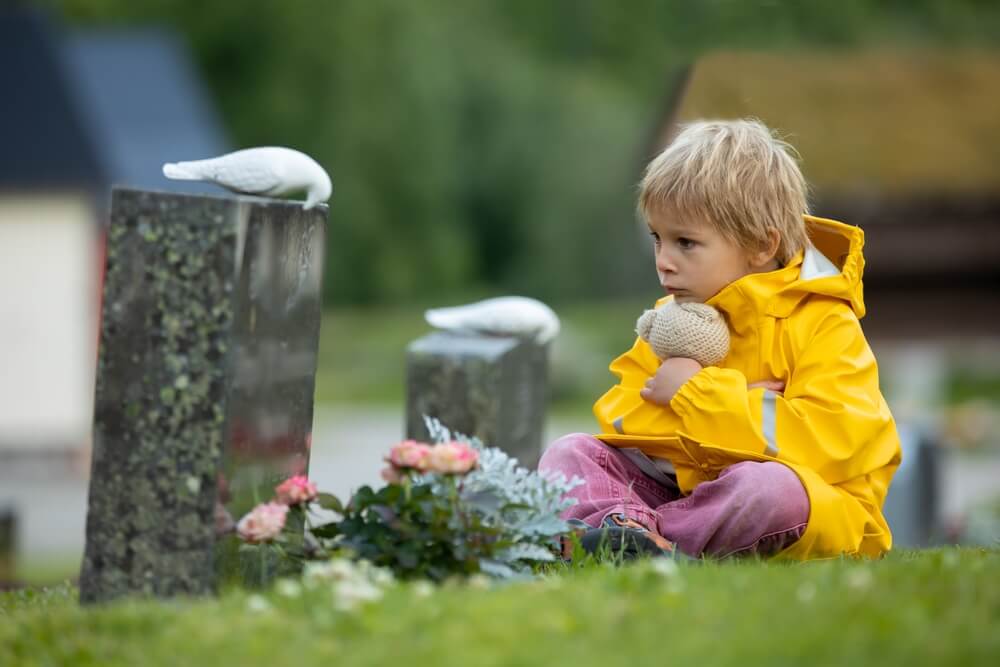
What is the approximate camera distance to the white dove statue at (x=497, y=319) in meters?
6.44

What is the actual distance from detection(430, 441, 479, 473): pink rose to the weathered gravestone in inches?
19.6

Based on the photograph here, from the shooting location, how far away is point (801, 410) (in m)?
3.96

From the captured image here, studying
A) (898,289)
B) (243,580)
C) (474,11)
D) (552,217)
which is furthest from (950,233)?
(474,11)

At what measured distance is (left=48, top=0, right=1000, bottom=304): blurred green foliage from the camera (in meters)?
33.1

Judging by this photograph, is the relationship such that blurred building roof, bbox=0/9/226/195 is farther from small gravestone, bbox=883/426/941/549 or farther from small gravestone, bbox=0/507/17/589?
small gravestone, bbox=883/426/941/549

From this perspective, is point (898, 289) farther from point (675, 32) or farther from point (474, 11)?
point (474, 11)

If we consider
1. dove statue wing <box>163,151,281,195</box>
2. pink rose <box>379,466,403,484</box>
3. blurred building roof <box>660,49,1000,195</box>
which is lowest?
pink rose <box>379,466,403,484</box>

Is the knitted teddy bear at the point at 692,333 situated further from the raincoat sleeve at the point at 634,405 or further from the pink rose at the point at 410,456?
the pink rose at the point at 410,456

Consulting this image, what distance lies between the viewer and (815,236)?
14.7ft

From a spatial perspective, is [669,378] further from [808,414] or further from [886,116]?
[886,116]

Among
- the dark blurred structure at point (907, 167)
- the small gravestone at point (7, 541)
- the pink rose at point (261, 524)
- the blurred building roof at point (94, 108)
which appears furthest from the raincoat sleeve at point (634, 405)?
the blurred building roof at point (94, 108)

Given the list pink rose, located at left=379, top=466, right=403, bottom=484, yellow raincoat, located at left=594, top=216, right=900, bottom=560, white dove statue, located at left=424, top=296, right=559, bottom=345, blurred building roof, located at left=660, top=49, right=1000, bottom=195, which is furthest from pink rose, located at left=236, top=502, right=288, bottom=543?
blurred building roof, located at left=660, top=49, right=1000, bottom=195

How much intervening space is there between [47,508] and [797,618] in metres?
15.2

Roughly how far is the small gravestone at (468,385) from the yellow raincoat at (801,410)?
1924 millimetres
